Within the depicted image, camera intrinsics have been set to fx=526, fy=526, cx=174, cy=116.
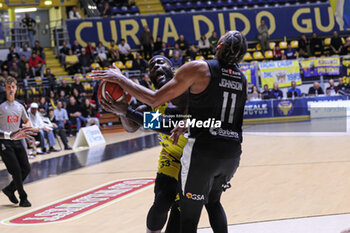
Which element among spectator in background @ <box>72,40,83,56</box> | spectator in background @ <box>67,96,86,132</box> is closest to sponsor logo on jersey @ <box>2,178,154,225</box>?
spectator in background @ <box>67,96,86,132</box>

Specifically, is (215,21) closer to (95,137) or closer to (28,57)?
(28,57)

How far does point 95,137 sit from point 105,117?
409cm

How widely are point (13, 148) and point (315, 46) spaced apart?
17.9 m

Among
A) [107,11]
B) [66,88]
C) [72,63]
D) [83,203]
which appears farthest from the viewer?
[107,11]

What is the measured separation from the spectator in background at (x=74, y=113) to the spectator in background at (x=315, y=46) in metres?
11.1

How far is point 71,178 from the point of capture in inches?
377

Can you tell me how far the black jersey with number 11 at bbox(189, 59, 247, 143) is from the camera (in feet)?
11.6

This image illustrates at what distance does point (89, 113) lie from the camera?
Result: 56.0 feet

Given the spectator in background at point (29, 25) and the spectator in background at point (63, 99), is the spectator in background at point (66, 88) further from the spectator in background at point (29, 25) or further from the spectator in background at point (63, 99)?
the spectator in background at point (29, 25)

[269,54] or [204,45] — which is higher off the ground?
[204,45]

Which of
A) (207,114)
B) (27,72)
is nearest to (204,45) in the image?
(27,72)

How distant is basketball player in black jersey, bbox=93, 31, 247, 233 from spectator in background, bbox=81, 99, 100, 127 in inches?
510

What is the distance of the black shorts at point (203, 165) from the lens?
3582 mm

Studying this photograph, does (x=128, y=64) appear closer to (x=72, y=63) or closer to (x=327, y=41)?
(x=72, y=63)
